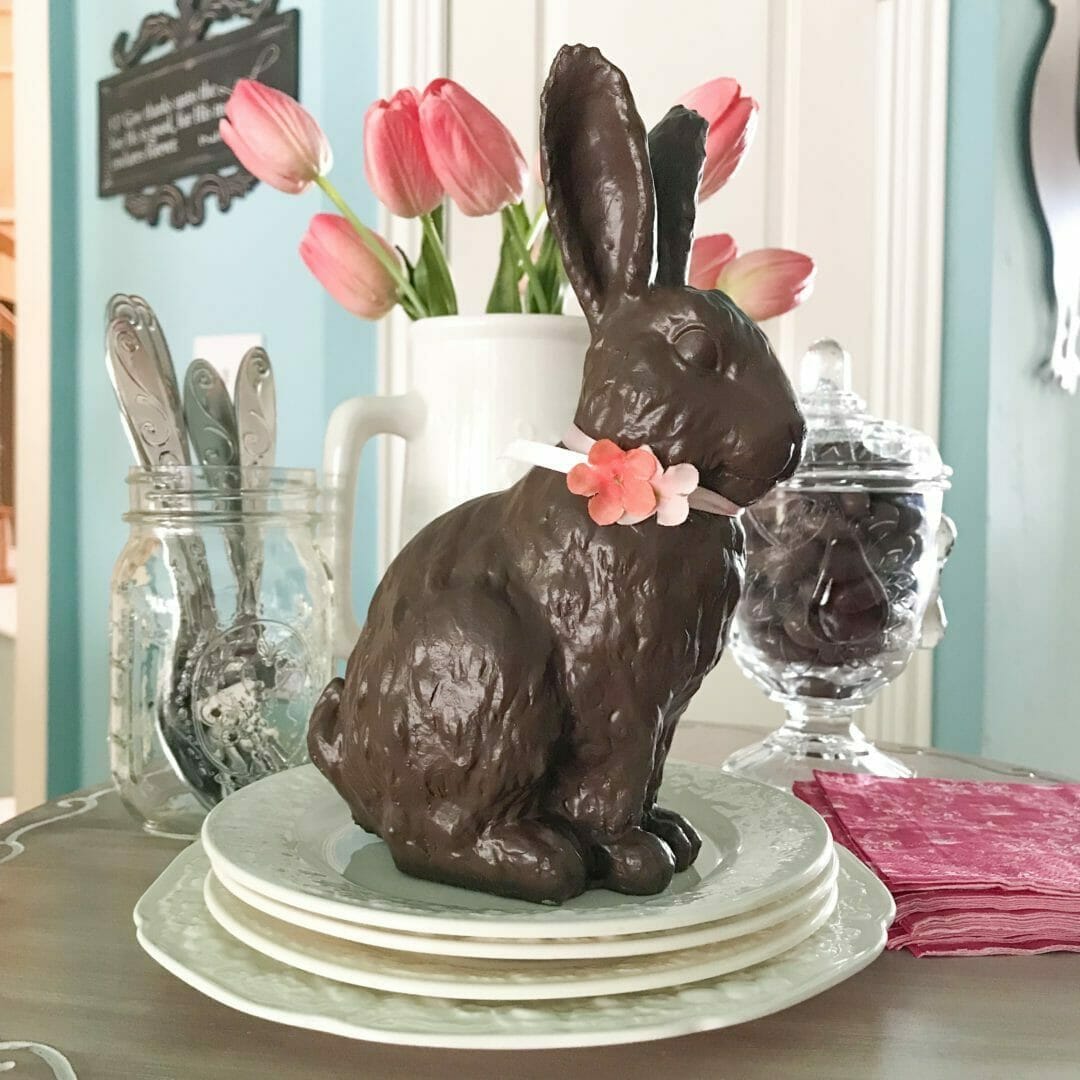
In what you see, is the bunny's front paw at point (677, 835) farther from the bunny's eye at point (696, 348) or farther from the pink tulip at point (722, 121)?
the pink tulip at point (722, 121)

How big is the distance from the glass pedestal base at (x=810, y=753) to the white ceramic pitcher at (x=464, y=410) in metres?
0.31

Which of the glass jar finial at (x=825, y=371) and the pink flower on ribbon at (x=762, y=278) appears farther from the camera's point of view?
the glass jar finial at (x=825, y=371)

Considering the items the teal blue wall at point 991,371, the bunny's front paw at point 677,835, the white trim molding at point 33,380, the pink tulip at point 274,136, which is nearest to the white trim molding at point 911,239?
the teal blue wall at point 991,371

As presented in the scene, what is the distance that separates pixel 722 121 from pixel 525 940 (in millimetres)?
604

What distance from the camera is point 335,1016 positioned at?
1.24 feet

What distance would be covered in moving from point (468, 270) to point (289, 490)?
34.6 inches

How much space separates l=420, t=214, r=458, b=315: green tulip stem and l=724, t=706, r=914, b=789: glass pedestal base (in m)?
0.43

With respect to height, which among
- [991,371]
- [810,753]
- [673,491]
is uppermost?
[991,371]

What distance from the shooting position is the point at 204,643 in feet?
2.36

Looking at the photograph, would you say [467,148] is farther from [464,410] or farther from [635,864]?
[635,864]

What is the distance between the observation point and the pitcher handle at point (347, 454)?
816mm

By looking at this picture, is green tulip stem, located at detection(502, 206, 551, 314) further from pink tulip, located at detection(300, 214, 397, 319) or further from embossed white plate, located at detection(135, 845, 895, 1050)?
embossed white plate, located at detection(135, 845, 895, 1050)

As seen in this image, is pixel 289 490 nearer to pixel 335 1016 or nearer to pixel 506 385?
pixel 506 385

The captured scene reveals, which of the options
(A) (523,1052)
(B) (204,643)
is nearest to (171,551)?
(B) (204,643)
